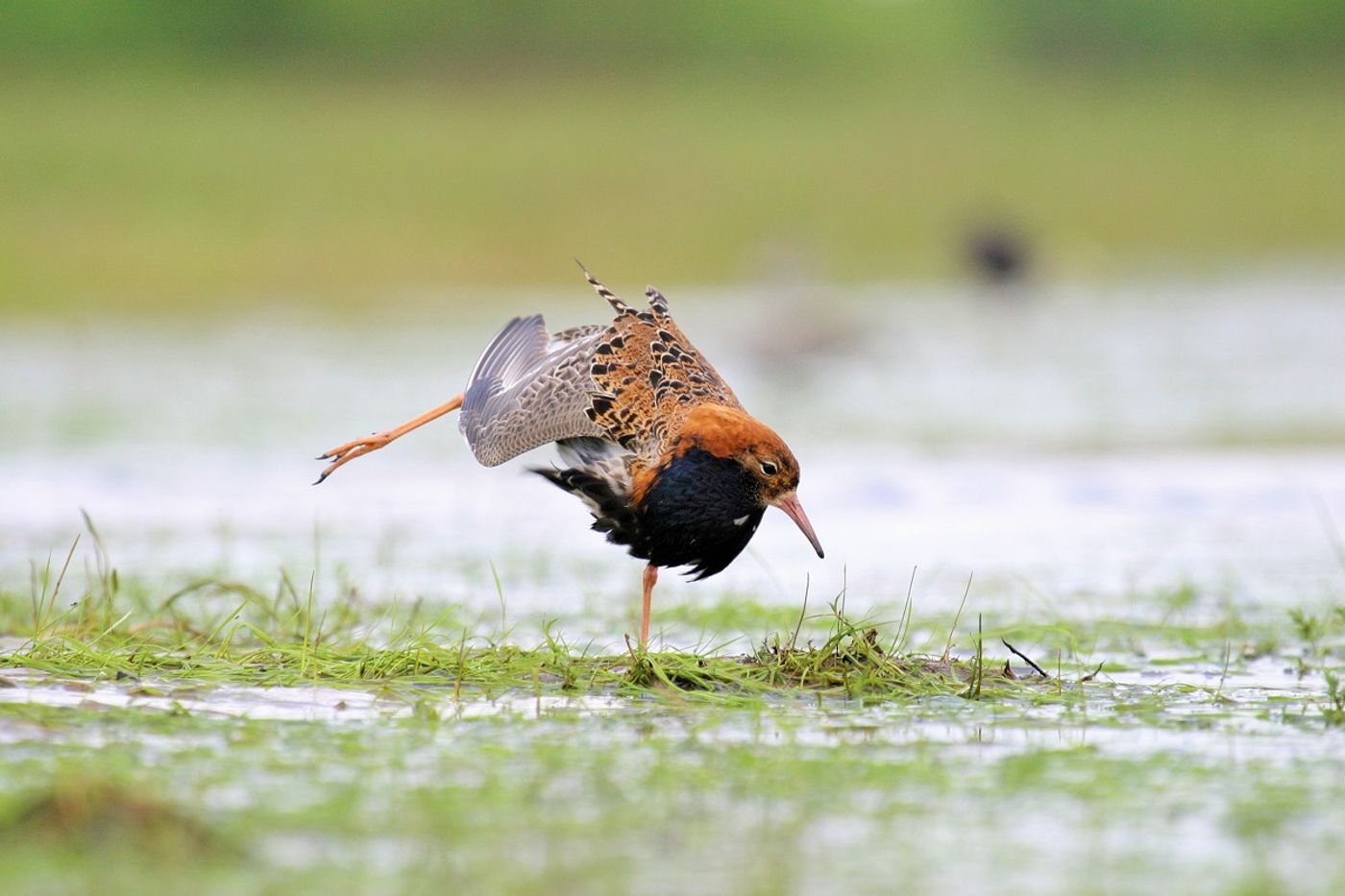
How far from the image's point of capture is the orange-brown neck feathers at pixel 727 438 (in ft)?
19.5

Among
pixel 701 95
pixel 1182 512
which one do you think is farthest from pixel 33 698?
pixel 701 95

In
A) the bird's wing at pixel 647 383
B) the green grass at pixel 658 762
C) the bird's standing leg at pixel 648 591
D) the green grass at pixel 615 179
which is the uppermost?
the green grass at pixel 615 179

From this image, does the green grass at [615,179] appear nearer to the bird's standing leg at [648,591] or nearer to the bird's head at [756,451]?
the bird's standing leg at [648,591]

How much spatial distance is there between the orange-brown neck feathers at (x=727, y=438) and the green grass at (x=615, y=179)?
14.7 meters

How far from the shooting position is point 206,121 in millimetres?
28547

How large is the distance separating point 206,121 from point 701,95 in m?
8.58

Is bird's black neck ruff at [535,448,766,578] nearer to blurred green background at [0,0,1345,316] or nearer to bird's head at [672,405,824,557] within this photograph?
bird's head at [672,405,824,557]

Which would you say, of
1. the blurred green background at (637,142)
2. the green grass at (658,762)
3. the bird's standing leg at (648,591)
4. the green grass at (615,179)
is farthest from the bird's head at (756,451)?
the green grass at (615,179)

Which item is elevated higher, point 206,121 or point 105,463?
point 206,121

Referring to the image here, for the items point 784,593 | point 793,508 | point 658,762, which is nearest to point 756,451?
point 793,508

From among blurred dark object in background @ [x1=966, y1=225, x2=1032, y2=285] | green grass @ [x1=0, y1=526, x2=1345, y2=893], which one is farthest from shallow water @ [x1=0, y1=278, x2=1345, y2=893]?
blurred dark object in background @ [x1=966, y1=225, x2=1032, y2=285]

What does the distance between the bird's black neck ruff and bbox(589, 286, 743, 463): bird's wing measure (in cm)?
16

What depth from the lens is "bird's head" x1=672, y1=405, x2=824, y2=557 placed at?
5.94 metres

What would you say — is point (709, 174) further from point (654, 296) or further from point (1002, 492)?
point (654, 296)
